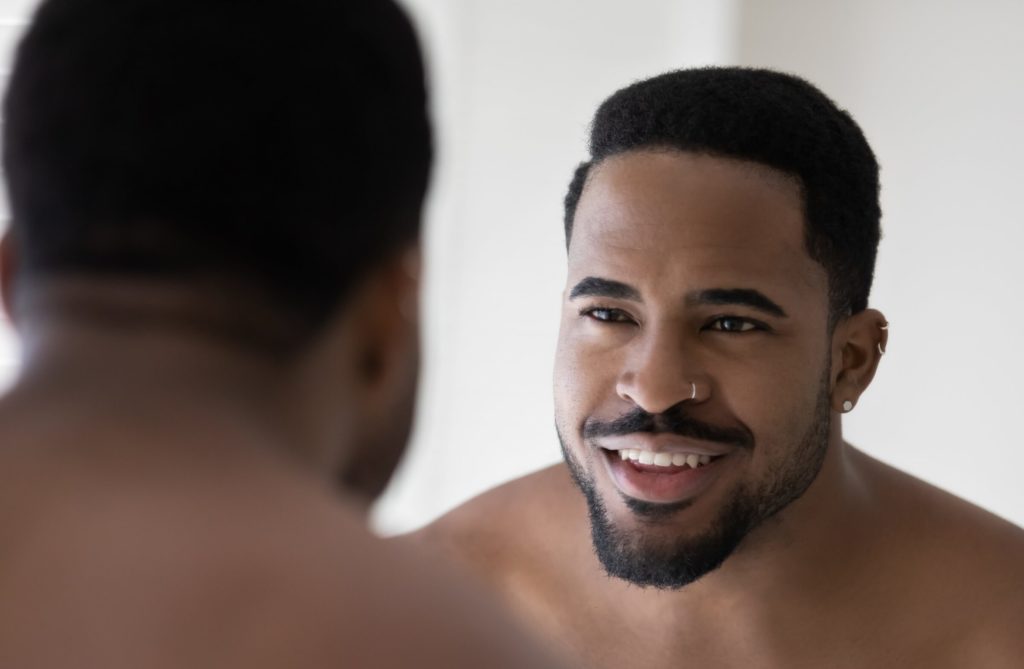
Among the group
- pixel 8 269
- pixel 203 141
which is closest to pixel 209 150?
pixel 203 141

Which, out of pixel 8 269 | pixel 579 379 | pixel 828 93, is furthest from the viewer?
pixel 828 93

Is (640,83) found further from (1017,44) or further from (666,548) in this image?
(1017,44)

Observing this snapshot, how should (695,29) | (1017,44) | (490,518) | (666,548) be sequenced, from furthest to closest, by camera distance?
(695,29) < (1017,44) < (490,518) < (666,548)

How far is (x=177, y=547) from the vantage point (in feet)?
1.85

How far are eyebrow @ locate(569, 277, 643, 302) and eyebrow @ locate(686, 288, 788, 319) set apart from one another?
0.07 metres

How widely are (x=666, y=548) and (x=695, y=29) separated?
5.68ft

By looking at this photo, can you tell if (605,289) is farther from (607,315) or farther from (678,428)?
(678,428)

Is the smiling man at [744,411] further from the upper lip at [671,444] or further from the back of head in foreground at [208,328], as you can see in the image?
the back of head in foreground at [208,328]

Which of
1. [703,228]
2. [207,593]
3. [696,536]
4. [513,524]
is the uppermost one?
[207,593]

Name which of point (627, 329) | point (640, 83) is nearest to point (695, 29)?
point (640, 83)

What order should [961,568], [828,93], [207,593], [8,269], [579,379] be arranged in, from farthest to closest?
[828,93] < [961,568] < [579,379] < [8,269] < [207,593]

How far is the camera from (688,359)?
4.86 ft

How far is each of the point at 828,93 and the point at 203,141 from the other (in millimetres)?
2484

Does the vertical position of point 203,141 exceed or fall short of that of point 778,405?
it exceeds it
